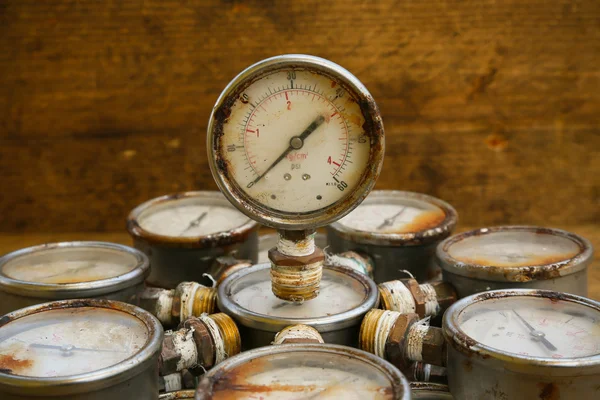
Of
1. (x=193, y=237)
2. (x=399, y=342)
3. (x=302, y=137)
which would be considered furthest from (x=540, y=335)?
(x=193, y=237)

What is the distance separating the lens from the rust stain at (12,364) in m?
1.49

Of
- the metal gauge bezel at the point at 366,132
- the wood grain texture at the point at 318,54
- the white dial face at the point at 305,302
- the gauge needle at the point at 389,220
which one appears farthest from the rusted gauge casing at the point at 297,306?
the wood grain texture at the point at 318,54

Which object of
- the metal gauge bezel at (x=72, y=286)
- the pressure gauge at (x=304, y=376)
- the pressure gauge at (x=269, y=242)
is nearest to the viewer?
the pressure gauge at (x=304, y=376)

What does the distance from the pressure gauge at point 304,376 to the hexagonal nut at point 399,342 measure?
0.27 metres

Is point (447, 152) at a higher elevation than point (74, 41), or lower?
lower

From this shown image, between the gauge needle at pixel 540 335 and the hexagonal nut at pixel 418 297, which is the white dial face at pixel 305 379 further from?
the hexagonal nut at pixel 418 297

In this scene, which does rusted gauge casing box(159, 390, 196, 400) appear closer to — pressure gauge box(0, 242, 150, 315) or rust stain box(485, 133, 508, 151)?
pressure gauge box(0, 242, 150, 315)

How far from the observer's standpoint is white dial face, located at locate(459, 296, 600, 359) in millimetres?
1581

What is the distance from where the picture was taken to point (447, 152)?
3.07 m

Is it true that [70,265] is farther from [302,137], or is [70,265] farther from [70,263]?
[302,137]

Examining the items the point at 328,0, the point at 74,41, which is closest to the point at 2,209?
the point at 74,41

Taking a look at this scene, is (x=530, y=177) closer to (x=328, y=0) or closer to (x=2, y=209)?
(x=328, y=0)

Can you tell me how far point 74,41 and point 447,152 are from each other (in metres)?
1.52

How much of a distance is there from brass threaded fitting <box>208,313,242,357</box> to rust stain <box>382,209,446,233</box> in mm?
720
